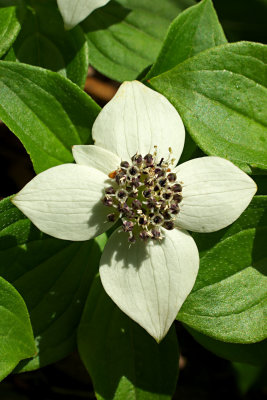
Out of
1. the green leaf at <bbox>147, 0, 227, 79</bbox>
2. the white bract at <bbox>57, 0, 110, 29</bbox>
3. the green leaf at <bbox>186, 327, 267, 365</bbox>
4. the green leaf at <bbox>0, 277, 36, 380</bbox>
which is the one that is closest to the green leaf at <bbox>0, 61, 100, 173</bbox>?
the white bract at <bbox>57, 0, 110, 29</bbox>

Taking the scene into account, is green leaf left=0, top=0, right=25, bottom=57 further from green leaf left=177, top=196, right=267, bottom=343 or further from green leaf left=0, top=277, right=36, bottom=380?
green leaf left=177, top=196, right=267, bottom=343

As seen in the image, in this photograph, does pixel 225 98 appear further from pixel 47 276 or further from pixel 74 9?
pixel 47 276

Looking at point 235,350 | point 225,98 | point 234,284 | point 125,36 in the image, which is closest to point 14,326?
point 234,284

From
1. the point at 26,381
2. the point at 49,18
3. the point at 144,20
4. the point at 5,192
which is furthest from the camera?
the point at 5,192

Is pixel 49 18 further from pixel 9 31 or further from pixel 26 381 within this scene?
pixel 26 381

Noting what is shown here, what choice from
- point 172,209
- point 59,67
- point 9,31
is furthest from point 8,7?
point 172,209

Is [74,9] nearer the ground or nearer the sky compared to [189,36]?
nearer the sky
